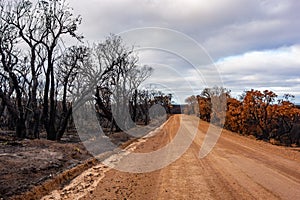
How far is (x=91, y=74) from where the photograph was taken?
92.9 ft

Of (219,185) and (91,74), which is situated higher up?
(91,74)

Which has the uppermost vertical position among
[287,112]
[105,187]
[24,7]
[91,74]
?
[24,7]

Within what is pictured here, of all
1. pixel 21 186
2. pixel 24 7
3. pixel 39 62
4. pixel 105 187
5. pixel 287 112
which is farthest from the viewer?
pixel 287 112

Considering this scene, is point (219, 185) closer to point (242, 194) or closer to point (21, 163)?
point (242, 194)

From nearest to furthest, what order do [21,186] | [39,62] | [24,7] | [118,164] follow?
1. [21,186]
2. [118,164]
3. [24,7]
4. [39,62]

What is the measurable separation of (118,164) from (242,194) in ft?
23.5

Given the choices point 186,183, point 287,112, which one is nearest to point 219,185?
point 186,183

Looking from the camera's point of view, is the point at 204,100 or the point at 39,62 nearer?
the point at 39,62

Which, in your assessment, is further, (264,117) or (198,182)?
(264,117)

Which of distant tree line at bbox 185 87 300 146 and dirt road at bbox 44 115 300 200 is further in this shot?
distant tree line at bbox 185 87 300 146

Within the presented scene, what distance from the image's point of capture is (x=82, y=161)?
1441cm

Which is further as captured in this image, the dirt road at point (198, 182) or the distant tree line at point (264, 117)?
the distant tree line at point (264, 117)

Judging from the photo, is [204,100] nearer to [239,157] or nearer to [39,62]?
[39,62]

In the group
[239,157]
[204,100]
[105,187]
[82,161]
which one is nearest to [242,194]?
[105,187]
